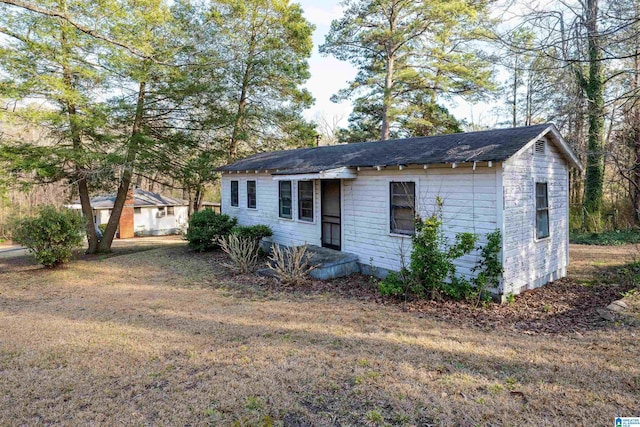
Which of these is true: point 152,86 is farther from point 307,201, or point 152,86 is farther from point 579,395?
point 579,395

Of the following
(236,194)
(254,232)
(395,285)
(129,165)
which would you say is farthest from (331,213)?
(129,165)

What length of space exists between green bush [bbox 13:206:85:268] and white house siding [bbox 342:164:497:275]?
25.5 feet

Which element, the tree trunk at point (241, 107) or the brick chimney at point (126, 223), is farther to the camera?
the brick chimney at point (126, 223)

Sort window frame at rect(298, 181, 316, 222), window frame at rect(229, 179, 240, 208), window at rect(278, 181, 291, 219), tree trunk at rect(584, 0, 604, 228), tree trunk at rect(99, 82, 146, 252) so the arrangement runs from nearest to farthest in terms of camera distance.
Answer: window frame at rect(298, 181, 316, 222) < window at rect(278, 181, 291, 219) < tree trunk at rect(99, 82, 146, 252) < window frame at rect(229, 179, 240, 208) < tree trunk at rect(584, 0, 604, 228)

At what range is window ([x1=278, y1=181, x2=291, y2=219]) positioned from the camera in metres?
11.9

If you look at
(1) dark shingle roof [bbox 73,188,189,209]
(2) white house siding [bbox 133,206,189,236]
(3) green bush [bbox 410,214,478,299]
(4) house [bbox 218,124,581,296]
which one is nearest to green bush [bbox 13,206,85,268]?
(4) house [bbox 218,124,581,296]

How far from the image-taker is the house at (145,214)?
2907cm

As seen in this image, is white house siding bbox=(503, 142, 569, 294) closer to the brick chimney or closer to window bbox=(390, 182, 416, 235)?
window bbox=(390, 182, 416, 235)

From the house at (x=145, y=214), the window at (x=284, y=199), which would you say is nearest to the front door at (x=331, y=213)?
the window at (x=284, y=199)

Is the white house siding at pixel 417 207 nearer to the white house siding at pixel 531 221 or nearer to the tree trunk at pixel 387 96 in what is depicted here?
the white house siding at pixel 531 221

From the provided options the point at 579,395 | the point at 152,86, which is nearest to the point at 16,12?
the point at 152,86

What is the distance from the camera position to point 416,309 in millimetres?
6574

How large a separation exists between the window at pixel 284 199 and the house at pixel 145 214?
1853 centimetres

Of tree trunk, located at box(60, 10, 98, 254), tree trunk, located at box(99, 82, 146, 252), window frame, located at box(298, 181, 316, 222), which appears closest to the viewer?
window frame, located at box(298, 181, 316, 222)
